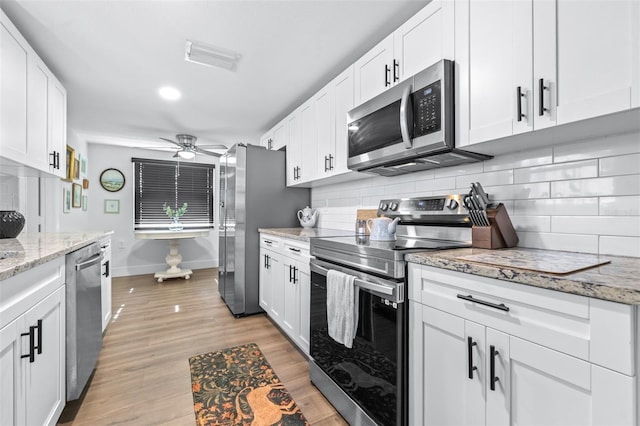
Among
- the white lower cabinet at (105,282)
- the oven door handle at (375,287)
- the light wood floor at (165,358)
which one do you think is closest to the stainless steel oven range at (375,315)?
the oven door handle at (375,287)

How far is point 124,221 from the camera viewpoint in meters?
5.20

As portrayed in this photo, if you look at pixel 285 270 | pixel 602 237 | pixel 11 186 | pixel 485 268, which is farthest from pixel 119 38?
pixel 602 237

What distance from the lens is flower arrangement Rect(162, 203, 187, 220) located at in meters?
5.31

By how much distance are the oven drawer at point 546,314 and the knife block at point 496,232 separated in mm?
433

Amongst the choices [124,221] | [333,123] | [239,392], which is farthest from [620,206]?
[124,221]

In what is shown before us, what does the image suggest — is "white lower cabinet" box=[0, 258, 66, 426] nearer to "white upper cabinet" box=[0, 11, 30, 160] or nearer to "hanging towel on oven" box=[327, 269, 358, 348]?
"white upper cabinet" box=[0, 11, 30, 160]

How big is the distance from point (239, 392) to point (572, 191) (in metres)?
2.13

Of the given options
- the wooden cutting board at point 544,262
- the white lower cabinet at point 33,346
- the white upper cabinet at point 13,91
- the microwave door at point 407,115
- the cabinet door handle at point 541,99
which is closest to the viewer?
the wooden cutting board at point 544,262

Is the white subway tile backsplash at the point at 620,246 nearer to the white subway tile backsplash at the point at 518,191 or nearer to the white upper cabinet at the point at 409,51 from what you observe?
the white subway tile backsplash at the point at 518,191

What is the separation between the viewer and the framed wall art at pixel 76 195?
404 cm

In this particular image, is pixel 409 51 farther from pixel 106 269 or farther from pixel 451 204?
pixel 106 269

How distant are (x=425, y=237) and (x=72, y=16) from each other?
105 inches

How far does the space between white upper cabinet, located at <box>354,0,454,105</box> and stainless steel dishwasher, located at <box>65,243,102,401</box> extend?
2.09 m

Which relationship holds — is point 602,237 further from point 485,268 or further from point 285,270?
point 285,270
